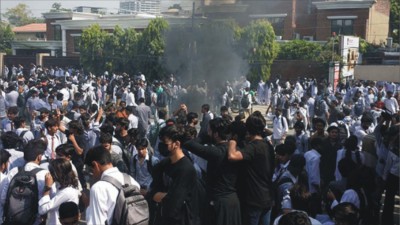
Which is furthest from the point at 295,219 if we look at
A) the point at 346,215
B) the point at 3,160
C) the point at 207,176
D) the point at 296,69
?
the point at 296,69

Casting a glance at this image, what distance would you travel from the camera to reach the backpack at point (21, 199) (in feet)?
13.7


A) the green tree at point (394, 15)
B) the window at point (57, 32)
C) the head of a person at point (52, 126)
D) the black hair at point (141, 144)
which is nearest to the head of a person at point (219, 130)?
the black hair at point (141, 144)

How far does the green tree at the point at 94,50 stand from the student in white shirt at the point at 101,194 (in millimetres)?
25593

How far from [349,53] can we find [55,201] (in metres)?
23.9

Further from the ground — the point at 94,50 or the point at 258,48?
the point at 258,48

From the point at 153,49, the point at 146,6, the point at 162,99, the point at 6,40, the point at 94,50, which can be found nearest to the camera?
the point at 162,99

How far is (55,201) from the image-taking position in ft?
13.0

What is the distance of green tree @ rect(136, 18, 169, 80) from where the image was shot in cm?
2631

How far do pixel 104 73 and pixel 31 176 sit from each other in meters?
24.3

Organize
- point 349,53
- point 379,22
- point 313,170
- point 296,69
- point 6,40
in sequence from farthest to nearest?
1. point 6,40
2. point 379,22
3. point 296,69
4. point 349,53
5. point 313,170

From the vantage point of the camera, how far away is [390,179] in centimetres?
617

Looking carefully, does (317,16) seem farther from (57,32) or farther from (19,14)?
(19,14)

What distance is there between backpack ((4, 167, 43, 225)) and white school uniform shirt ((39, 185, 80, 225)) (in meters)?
0.16

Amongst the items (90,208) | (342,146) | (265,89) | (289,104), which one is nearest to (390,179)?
(342,146)
